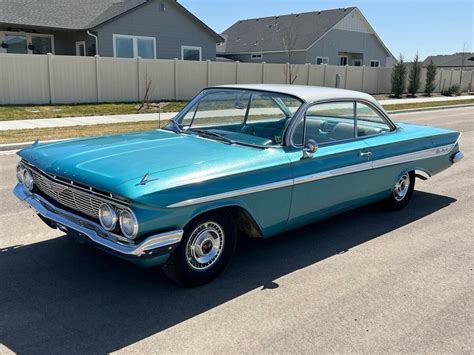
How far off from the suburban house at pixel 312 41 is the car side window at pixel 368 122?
30.8 metres

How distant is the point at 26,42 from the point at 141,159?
23.0 m

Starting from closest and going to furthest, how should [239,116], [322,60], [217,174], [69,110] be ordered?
[217,174] < [239,116] < [69,110] < [322,60]

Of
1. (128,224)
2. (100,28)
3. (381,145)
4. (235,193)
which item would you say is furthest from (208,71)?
(128,224)

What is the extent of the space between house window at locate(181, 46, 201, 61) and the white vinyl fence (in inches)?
169

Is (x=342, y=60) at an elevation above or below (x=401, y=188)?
above

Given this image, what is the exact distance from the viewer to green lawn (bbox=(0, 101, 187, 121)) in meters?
15.1

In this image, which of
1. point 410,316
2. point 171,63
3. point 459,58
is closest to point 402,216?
point 410,316

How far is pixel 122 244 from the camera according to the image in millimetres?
3246

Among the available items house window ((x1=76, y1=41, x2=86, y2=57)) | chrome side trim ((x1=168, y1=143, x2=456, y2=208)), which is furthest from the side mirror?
house window ((x1=76, y1=41, x2=86, y2=57))

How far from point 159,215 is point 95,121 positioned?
39.7 ft

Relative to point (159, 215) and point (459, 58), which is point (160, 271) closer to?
point (159, 215)

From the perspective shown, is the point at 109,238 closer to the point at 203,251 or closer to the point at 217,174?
the point at 203,251

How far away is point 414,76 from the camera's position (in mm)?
33344

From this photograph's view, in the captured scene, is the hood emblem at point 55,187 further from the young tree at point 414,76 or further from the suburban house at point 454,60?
the suburban house at point 454,60
